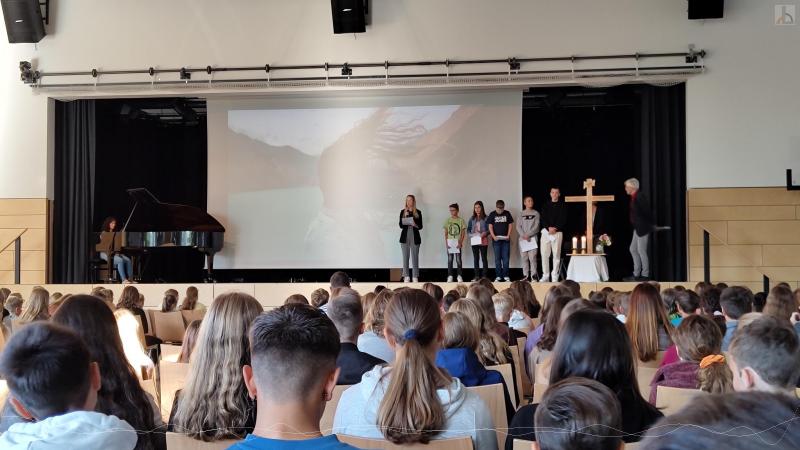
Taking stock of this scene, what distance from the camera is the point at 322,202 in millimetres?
12625

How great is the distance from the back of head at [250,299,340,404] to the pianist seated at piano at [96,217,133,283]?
1082 centimetres


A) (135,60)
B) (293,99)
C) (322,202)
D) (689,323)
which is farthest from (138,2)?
(689,323)

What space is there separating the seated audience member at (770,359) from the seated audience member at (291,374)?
1.31 meters

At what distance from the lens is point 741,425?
0.61 m

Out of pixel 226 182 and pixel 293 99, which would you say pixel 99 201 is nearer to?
pixel 226 182

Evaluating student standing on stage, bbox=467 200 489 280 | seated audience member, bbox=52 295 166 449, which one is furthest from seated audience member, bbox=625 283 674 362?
student standing on stage, bbox=467 200 489 280

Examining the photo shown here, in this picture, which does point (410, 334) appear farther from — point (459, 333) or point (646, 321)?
point (646, 321)

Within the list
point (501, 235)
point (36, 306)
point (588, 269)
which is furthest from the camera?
point (501, 235)

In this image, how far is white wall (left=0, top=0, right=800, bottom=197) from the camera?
11.3m

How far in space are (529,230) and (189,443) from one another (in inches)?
385

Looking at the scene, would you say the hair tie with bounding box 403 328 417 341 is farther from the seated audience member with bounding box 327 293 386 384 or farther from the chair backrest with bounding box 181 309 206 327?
the chair backrest with bounding box 181 309 206 327

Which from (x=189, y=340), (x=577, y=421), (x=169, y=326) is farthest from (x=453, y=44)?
(x=577, y=421)

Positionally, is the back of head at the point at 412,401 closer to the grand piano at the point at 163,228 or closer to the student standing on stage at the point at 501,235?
the student standing on stage at the point at 501,235

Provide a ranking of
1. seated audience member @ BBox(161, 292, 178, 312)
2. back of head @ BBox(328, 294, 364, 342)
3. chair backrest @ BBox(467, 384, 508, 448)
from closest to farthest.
Answer: chair backrest @ BBox(467, 384, 508, 448), back of head @ BBox(328, 294, 364, 342), seated audience member @ BBox(161, 292, 178, 312)
